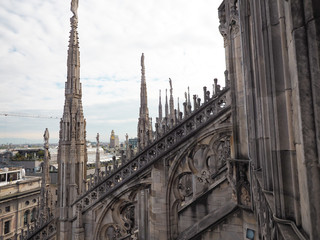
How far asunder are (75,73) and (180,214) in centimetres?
760

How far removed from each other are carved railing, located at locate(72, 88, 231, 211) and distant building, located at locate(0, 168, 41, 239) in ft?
75.0

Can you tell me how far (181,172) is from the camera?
794cm

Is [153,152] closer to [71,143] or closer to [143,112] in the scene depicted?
[71,143]

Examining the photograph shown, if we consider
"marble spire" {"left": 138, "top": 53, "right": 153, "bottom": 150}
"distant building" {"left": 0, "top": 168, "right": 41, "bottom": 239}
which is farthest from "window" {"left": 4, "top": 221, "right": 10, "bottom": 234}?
"marble spire" {"left": 138, "top": 53, "right": 153, "bottom": 150}

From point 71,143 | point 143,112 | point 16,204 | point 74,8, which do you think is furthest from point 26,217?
point 74,8

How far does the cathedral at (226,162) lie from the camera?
209 cm

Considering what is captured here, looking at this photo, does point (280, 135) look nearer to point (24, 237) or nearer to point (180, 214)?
point (180, 214)

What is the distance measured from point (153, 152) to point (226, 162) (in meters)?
2.79

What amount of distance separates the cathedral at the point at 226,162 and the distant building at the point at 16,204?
22.6m

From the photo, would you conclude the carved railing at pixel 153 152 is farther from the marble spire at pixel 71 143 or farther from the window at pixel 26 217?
the window at pixel 26 217

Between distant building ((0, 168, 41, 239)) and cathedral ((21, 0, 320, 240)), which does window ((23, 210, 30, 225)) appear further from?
cathedral ((21, 0, 320, 240))

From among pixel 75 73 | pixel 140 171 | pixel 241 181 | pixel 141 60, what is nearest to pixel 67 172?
pixel 140 171

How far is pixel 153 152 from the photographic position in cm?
850

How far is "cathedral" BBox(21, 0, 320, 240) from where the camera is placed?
82.4 inches
